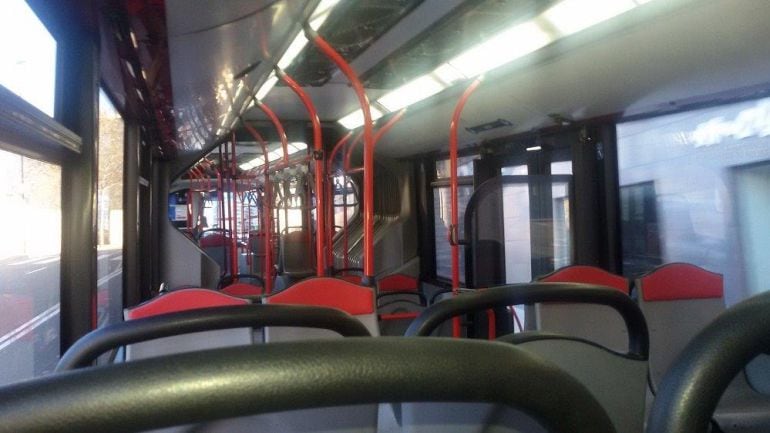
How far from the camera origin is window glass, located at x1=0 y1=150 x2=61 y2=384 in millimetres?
1634

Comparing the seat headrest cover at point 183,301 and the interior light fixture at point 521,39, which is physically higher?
the interior light fixture at point 521,39

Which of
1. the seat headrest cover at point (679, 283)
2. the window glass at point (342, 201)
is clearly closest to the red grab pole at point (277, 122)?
the seat headrest cover at point (679, 283)

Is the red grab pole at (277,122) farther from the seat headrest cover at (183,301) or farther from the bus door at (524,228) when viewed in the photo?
the seat headrest cover at (183,301)

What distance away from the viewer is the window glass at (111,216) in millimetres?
3422

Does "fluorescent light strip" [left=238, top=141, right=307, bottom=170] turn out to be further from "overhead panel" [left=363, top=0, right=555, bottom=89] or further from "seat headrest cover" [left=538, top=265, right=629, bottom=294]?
"seat headrest cover" [left=538, top=265, right=629, bottom=294]

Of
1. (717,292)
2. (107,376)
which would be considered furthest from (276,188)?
(107,376)

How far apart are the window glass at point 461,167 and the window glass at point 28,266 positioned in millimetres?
4128

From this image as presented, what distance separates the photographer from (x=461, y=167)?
19.6 ft

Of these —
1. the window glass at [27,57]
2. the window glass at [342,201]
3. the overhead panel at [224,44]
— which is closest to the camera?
the window glass at [27,57]

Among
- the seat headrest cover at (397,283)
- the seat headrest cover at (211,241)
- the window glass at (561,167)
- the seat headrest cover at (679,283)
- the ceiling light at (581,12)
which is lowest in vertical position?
the seat headrest cover at (397,283)

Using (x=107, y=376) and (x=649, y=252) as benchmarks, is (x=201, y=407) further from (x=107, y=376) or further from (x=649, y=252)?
(x=649, y=252)

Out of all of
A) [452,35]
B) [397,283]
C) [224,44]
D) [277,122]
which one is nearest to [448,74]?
[452,35]

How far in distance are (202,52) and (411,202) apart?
198 inches

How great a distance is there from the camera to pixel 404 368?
0.37m
